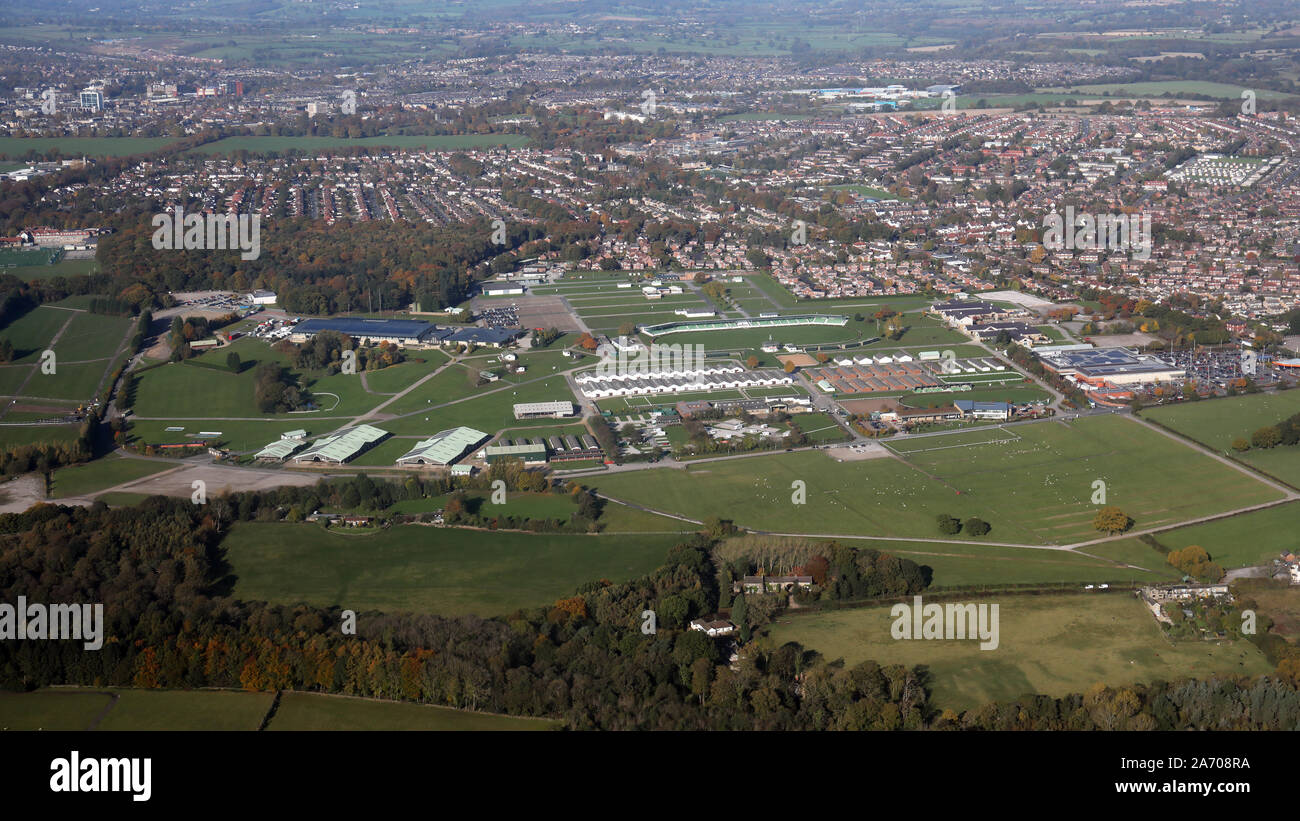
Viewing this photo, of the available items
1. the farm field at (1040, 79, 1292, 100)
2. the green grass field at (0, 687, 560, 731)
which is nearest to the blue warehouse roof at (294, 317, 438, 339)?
the green grass field at (0, 687, 560, 731)

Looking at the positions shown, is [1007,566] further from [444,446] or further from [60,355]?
[60,355]

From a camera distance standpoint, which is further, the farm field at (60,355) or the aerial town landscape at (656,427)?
the farm field at (60,355)

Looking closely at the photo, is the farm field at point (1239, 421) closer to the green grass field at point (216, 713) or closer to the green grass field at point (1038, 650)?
the green grass field at point (1038, 650)

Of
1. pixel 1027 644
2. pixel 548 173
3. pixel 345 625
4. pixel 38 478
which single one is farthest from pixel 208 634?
pixel 548 173

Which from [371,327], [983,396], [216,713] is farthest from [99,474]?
[983,396]

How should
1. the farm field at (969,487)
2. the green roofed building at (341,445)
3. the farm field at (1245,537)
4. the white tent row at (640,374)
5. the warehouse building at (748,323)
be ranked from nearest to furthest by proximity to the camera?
the farm field at (1245,537) → the farm field at (969,487) → the green roofed building at (341,445) → the white tent row at (640,374) → the warehouse building at (748,323)

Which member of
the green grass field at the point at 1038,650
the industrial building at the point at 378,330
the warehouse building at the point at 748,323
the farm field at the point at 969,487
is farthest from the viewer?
the warehouse building at the point at 748,323

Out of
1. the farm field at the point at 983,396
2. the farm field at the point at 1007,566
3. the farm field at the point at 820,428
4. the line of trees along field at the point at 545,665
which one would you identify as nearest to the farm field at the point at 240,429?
the line of trees along field at the point at 545,665

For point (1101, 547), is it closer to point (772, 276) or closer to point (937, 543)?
point (937, 543)
